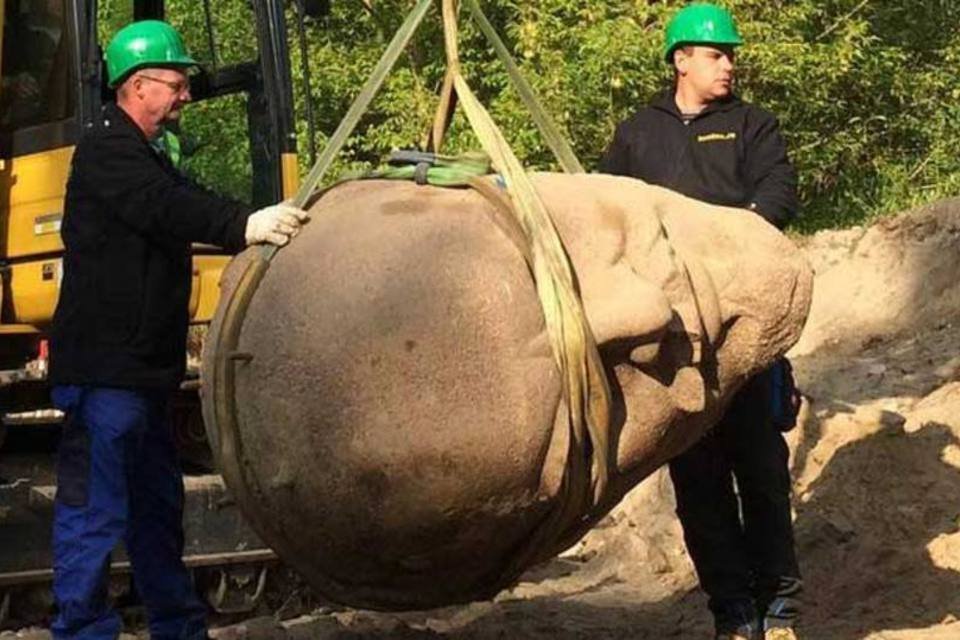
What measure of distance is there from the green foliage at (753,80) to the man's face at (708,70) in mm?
5817

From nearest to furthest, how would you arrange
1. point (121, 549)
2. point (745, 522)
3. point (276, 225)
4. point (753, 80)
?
point (276, 225), point (745, 522), point (121, 549), point (753, 80)

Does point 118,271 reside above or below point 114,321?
above

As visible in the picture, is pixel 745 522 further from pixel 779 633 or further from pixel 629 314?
pixel 629 314

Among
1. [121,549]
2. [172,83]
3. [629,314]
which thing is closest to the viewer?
[629,314]

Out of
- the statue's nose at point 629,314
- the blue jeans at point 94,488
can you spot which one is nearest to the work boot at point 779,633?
the statue's nose at point 629,314

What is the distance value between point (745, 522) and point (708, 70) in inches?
59.4

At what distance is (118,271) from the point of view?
5625mm

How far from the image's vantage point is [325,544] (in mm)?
4398

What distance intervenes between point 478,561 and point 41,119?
4100 mm

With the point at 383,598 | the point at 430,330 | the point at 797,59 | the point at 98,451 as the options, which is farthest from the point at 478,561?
the point at 797,59

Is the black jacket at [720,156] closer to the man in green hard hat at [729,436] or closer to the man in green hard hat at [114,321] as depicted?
the man in green hard hat at [729,436]

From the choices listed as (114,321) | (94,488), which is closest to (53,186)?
(114,321)

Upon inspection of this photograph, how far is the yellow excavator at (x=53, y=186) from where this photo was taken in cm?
772

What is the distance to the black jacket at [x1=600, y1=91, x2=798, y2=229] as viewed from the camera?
5957mm
